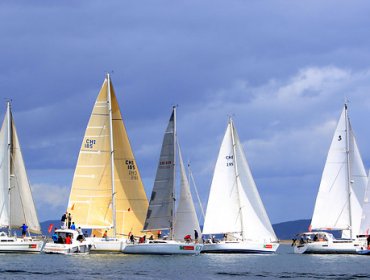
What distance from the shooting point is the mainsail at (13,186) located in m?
90.8

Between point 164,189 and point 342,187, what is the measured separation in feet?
68.1

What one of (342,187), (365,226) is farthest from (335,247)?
(342,187)

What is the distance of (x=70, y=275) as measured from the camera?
6931 centimetres

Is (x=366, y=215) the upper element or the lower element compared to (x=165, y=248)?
upper

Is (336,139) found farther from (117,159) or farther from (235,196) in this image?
(117,159)

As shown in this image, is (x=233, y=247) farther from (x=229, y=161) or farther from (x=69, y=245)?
(x=69, y=245)

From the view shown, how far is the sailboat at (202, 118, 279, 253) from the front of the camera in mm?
96938

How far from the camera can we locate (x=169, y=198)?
92.8 m

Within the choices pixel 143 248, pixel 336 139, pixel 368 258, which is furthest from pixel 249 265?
pixel 336 139

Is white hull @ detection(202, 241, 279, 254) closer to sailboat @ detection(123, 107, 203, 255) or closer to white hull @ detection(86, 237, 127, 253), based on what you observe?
sailboat @ detection(123, 107, 203, 255)

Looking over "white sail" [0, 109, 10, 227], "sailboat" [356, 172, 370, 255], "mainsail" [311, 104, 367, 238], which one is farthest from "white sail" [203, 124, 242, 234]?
"white sail" [0, 109, 10, 227]

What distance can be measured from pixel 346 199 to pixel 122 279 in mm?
42016

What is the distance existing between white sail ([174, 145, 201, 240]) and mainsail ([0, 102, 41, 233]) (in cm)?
1360

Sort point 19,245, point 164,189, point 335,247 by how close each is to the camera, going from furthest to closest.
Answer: point 335,247
point 164,189
point 19,245
